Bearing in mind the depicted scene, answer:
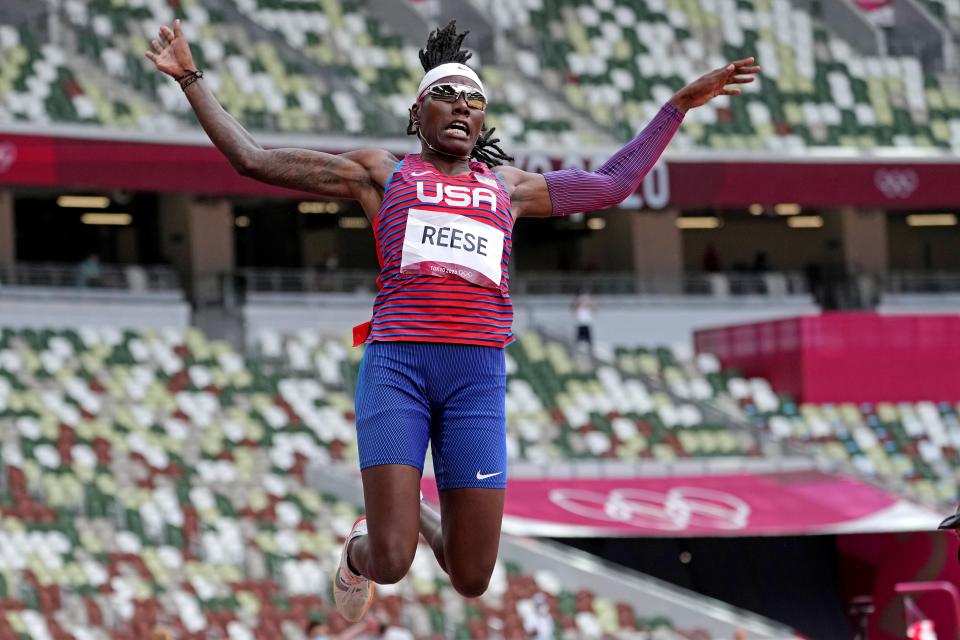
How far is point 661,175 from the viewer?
28156mm

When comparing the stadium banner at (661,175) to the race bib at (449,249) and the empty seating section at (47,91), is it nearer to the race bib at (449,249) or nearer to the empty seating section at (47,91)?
the empty seating section at (47,91)

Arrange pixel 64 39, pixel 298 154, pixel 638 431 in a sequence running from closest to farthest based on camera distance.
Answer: pixel 298 154 < pixel 638 431 < pixel 64 39

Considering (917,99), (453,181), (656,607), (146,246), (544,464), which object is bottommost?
(656,607)

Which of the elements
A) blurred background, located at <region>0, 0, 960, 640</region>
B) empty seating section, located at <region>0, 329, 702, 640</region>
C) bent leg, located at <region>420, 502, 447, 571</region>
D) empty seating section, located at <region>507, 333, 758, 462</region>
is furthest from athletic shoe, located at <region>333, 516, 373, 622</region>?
empty seating section, located at <region>507, 333, 758, 462</region>

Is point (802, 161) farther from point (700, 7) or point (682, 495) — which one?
point (682, 495)

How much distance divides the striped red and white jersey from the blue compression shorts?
0.06 metres

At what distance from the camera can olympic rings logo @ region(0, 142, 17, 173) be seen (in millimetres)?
23781

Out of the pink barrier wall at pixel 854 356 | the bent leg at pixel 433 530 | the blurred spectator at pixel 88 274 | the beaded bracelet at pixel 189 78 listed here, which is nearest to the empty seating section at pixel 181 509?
the blurred spectator at pixel 88 274

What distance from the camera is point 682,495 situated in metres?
22.4

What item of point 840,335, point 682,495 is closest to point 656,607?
point 682,495

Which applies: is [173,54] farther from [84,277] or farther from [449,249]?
[84,277]

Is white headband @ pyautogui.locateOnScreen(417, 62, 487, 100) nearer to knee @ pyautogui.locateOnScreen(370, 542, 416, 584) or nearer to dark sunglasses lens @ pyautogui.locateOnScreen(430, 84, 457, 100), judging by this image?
dark sunglasses lens @ pyautogui.locateOnScreen(430, 84, 457, 100)

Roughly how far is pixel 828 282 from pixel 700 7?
5.23m

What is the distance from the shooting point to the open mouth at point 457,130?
20.7 ft
